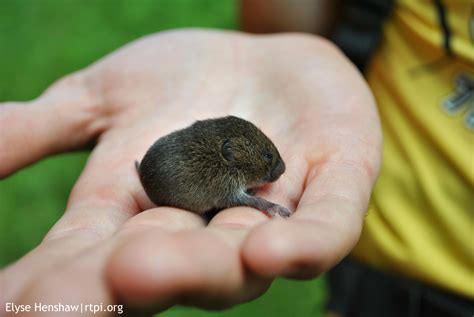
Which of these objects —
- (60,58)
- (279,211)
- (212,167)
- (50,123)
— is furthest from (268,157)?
(60,58)

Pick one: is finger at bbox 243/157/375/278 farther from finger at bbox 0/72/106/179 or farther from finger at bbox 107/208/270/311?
finger at bbox 0/72/106/179

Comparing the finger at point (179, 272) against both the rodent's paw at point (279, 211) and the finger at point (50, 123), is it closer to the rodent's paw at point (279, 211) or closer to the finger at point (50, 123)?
the rodent's paw at point (279, 211)

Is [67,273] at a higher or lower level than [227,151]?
higher

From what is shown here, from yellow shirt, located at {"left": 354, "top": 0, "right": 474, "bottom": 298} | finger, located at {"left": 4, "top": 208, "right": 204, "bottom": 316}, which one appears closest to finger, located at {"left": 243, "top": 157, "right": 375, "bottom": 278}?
finger, located at {"left": 4, "top": 208, "right": 204, "bottom": 316}

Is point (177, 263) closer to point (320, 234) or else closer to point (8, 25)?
point (320, 234)

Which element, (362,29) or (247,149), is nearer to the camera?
(247,149)

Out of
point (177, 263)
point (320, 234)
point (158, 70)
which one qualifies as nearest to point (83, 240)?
point (177, 263)

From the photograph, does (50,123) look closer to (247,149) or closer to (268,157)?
(247,149)
